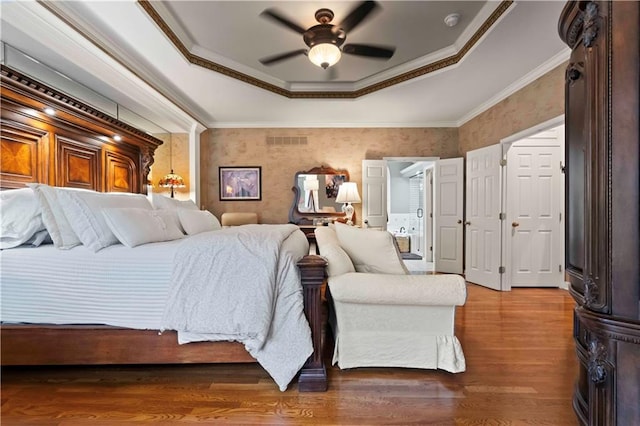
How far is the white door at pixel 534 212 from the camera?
13.0ft

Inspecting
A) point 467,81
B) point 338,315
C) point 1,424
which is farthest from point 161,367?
point 467,81

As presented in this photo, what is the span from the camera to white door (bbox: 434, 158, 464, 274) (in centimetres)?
477

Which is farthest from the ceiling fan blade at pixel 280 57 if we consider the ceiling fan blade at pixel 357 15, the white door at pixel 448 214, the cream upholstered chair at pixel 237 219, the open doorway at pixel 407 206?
the open doorway at pixel 407 206

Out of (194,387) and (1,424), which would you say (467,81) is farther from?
(1,424)

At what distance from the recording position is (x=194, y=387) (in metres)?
1.70

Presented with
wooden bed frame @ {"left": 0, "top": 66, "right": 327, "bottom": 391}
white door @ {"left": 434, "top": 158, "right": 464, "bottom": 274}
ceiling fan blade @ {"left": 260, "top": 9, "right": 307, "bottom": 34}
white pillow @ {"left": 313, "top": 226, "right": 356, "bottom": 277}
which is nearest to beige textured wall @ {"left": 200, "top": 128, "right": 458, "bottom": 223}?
white door @ {"left": 434, "top": 158, "right": 464, "bottom": 274}

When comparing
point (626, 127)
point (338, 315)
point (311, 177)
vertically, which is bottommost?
point (338, 315)

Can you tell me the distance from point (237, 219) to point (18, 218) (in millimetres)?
3098

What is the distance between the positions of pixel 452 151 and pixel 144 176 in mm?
4875

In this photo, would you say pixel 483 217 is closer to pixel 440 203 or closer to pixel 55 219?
pixel 440 203

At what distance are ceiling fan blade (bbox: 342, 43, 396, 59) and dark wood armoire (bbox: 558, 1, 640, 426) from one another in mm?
1808

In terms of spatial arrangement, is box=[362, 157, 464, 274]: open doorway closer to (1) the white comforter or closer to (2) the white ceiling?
(2) the white ceiling

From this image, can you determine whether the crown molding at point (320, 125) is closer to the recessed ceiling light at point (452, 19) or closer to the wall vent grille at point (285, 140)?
the wall vent grille at point (285, 140)

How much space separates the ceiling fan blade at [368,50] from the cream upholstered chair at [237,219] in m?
3.08
